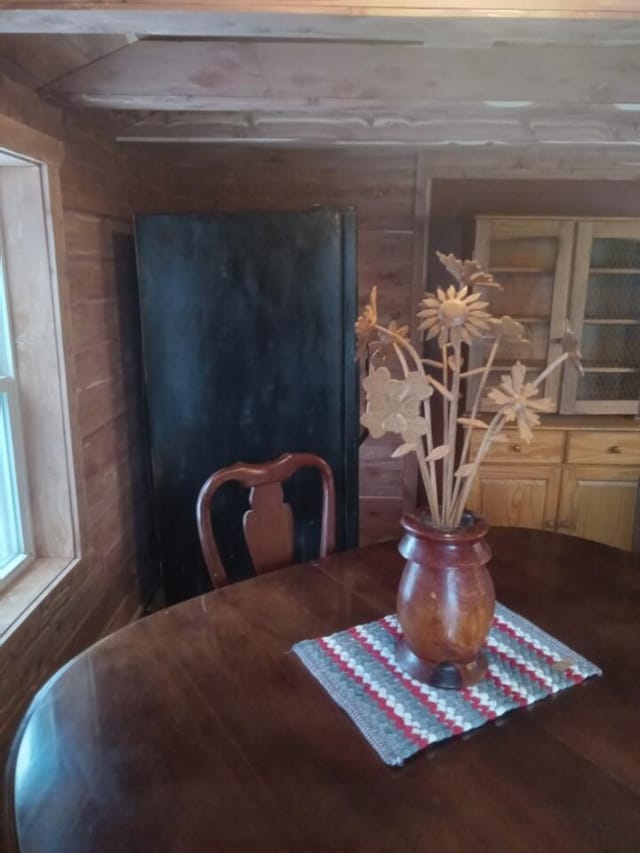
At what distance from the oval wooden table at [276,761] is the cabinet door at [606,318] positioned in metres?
1.70

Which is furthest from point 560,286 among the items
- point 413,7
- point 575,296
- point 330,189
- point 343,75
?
point 413,7

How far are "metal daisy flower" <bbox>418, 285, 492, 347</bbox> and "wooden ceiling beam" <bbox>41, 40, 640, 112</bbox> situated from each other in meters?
1.09

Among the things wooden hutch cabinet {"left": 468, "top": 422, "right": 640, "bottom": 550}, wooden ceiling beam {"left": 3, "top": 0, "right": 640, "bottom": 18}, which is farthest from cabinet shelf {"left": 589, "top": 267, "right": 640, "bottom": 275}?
wooden ceiling beam {"left": 3, "top": 0, "right": 640, "bottom": 18}

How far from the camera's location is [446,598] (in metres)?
1.02

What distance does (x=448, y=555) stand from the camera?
1.01 metres

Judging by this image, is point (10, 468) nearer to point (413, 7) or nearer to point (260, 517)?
point (260, 517)

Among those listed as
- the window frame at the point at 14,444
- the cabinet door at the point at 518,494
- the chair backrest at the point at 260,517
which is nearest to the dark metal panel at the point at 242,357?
the window frame at the point at 14,444

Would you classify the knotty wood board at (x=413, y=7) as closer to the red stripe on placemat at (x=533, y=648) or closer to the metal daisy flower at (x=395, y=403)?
the metal daisy flower at (x=395, y=403)

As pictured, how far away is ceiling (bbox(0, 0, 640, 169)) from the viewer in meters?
1.20

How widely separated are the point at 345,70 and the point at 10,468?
1458 mm

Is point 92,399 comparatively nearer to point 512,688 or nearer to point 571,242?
point 512,688

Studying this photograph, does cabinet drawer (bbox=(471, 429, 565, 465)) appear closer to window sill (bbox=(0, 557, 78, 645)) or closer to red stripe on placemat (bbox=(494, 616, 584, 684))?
red stripe on placemat (bbox=(494, 616, 584, 684))

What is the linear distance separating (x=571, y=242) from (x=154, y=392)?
1813 mm

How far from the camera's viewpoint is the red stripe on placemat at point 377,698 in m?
0.94
